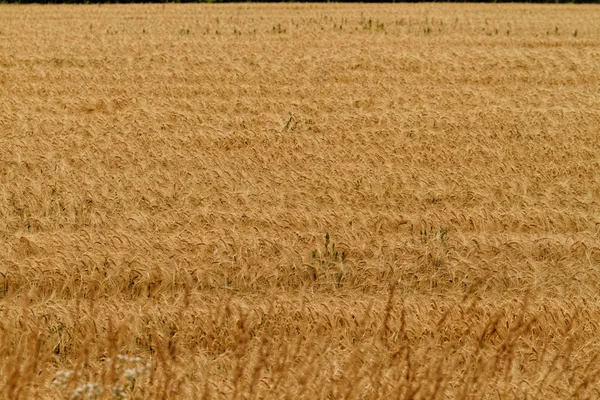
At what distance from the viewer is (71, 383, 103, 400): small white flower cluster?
408cm

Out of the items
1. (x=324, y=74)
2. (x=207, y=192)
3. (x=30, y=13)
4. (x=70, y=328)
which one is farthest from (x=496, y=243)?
(x=30, y=13)

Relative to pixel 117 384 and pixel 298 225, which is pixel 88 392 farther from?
pixel 298 225

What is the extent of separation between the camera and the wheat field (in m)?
4.96

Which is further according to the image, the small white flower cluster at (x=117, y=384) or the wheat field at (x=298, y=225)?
the wheat field at (x=298, y=225)

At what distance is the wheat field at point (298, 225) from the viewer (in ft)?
16.3

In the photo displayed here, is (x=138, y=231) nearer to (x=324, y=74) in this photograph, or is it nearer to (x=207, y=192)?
(x=207, y=192)

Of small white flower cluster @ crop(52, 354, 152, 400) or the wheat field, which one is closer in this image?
small white flower cluster @ crop(52, 354, 152, 400)

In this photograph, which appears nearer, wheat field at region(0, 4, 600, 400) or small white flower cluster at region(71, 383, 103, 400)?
small white flower cluster at region(71, 383, 103, 400)

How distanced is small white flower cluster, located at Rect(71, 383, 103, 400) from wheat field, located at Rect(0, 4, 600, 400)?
0.06ft

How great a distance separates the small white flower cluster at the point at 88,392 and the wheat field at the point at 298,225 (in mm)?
17

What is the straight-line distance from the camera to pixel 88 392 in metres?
4.16

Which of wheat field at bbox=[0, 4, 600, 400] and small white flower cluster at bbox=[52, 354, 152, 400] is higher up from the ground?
small white flower cluster at bbox=[52, 354, 152, 400]

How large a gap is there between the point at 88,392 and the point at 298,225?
4.09 m

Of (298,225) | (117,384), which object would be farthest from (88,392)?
(298,225)
